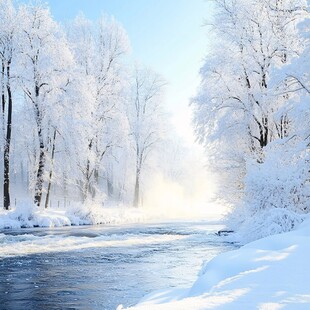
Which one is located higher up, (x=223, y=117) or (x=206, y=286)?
(x=223, y=117)

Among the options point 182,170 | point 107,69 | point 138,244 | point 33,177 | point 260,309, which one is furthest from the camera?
point 182,170

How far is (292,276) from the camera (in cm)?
486

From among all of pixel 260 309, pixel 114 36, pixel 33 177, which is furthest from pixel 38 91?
pixel 260 309

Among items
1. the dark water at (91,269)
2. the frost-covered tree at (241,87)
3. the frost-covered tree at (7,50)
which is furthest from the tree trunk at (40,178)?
the frost-covered tree at (241,87)

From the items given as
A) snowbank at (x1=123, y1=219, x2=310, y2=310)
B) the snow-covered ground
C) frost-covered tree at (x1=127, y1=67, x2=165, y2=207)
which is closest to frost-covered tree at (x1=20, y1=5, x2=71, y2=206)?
the snow-covered ground

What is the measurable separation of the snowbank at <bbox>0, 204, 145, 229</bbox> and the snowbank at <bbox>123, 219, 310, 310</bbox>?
15975 mm

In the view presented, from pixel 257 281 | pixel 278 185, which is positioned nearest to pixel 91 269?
pixel 257 281

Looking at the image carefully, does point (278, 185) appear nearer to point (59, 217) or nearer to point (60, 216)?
point (59, 217)

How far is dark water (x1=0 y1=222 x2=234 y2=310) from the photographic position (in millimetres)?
7656

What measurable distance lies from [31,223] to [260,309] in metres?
19.8

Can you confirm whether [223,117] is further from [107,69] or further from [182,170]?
[182,170]

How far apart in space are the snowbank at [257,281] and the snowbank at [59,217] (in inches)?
629

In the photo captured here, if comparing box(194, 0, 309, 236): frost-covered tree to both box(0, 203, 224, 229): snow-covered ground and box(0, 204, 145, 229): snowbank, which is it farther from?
box(0, 204, 145, 229): snowbank

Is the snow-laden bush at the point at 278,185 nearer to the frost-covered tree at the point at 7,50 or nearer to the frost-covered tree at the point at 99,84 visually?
the frost-covered tree at the point at 99,84
